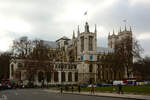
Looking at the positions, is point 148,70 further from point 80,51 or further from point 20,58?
point 20,58

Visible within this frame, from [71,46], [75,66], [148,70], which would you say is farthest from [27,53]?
[148,70]

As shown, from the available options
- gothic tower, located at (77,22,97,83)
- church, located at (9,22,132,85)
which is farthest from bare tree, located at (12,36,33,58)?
gothic tower, located at (77,22,97,83)

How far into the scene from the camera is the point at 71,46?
104062 mm

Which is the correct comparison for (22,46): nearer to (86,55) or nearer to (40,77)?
(40,77)

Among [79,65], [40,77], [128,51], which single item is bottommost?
[40,77]

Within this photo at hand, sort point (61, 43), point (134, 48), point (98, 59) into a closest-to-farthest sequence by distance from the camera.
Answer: point (134, 48) < point (98, 59) < point (61, 43)

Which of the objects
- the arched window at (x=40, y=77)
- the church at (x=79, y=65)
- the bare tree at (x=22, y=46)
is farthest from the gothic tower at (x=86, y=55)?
the bare tree at (x=22, y=46)

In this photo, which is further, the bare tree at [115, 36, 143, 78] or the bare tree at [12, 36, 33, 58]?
the bare tree at [12, 36, 33, 58]

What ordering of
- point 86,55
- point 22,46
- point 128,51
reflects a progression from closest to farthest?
→ 1. point 128,51
2. point 22,46
3. point 86,55

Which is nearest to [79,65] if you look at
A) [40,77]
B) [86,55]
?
[86,55]

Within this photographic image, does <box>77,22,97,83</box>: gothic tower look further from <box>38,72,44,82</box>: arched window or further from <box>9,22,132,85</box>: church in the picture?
<box>38,72,44,82</box>: arched window

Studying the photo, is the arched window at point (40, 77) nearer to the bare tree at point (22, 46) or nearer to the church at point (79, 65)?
the church at point (79, 65)

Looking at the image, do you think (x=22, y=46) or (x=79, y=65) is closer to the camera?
(x=22, y=46)

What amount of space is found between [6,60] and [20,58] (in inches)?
662
